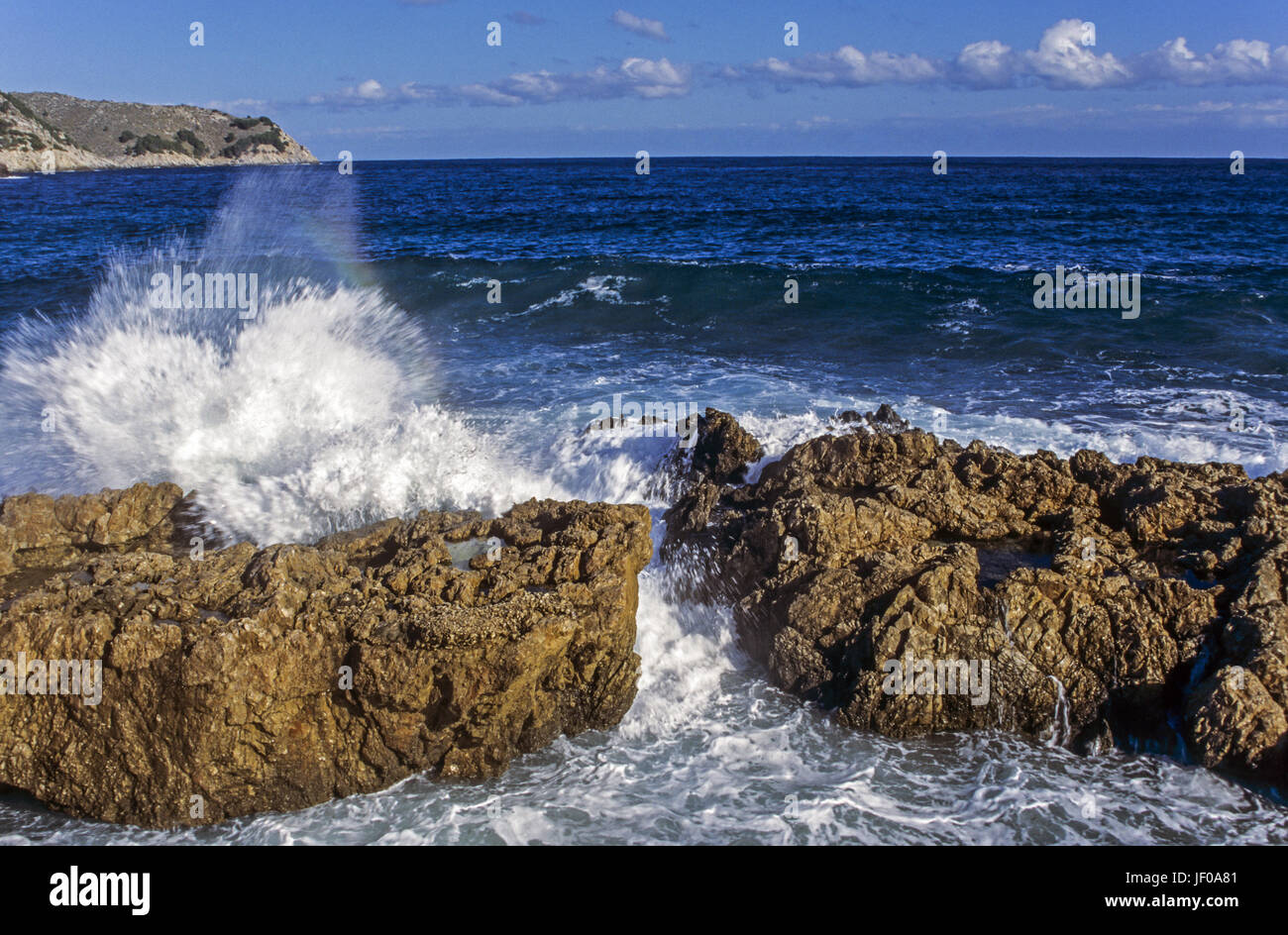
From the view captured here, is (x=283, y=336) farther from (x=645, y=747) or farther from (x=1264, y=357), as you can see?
(x=1264, y=357)

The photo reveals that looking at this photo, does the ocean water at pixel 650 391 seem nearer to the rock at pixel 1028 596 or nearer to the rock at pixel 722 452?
the rock at pixel 1028 596

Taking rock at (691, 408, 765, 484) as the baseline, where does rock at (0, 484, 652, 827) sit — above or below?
below

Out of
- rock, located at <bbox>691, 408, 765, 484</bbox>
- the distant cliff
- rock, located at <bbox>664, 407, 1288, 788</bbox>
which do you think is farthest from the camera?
the distant cliff

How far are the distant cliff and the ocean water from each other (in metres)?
54.1

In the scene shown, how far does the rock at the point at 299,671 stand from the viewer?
4520 millimetres

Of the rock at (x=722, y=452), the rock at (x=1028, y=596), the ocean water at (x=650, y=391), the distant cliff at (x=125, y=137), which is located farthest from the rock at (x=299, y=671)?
the distant cliff at (x=125, y=137)

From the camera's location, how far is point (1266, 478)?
20.4 ft

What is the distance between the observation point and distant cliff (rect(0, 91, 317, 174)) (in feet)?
238

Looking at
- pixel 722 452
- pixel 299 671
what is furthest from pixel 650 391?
pixel 299 671

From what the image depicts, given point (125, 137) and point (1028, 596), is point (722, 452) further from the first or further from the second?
point (125, 137)

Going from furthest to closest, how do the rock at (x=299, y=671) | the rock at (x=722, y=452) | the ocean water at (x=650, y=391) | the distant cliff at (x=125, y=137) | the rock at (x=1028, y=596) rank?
the distant cliff at (x=125, y=137) < the rock at (x=722, y=452) < the rock at (x=1028, y=596) < the ocean water at (x=650, y=391) < the rock at (x=299, y=671)

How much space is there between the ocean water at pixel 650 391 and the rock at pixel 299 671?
0.65 ft

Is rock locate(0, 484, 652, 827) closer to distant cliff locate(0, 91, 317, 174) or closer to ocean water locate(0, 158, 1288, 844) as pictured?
ocean water locate(0, 158, 1288, 844)

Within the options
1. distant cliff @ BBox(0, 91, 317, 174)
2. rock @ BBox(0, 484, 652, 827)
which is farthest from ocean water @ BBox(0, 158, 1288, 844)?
distant cliff @ BBox(0, 91, 317, 174)
